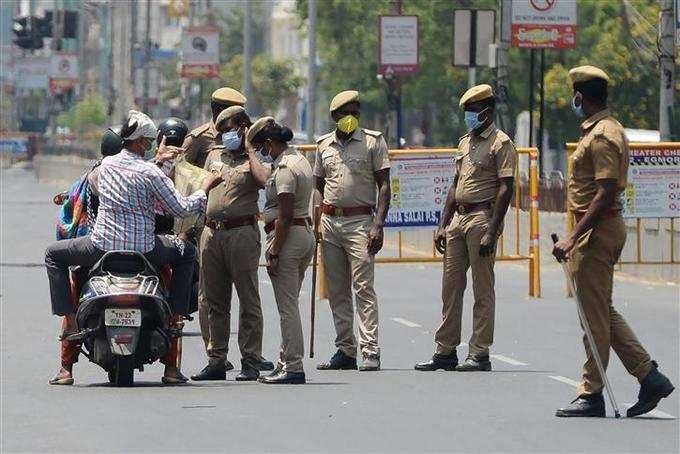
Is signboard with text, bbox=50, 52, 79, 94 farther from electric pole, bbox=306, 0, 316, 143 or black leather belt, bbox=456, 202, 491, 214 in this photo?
black leather belt, bbox=456, 202, 491, 214

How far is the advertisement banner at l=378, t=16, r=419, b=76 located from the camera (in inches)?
1613

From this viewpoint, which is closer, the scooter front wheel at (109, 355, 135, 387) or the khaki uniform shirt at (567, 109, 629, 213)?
the khaki uniform shirt at (567, 109, 629, 213)

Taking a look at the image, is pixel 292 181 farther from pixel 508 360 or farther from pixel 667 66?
pixel 667 66

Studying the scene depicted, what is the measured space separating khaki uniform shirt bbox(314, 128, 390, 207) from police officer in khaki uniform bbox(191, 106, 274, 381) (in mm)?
937

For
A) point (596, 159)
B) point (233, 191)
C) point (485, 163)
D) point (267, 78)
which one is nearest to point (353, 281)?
point (485, 163)

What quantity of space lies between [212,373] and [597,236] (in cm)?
335

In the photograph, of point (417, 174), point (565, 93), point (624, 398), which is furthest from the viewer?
point (565, 93)

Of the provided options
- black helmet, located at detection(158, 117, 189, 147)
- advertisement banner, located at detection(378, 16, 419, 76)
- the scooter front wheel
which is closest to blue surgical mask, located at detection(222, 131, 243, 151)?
the scooter front wheel

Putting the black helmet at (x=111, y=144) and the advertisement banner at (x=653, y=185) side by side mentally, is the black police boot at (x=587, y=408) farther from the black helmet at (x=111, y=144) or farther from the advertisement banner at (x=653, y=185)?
the advertisement banner at (x=653, y=185)

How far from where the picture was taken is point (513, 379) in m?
14.3

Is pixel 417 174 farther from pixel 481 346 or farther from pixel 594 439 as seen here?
pixel 594 439

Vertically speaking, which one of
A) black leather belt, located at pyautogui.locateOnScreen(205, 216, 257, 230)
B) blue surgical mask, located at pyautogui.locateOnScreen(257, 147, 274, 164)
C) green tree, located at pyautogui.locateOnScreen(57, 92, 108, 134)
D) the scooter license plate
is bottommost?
green tree, located at pyautogui.locateOnScreen(57, 92, 108, 134)

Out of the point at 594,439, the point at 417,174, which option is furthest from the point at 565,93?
the point at 594,439

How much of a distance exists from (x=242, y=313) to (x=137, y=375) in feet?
3.13
